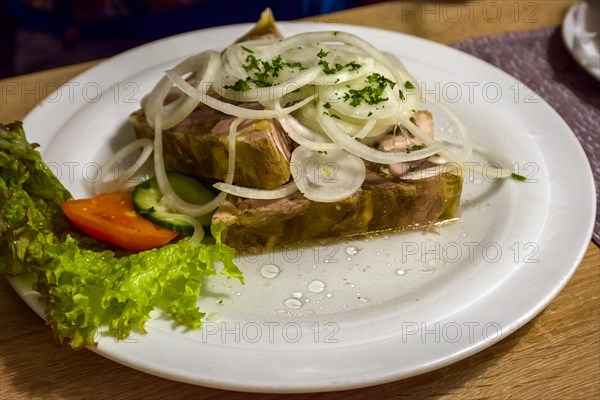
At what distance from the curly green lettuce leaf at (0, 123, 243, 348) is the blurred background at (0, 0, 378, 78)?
2.99 metres

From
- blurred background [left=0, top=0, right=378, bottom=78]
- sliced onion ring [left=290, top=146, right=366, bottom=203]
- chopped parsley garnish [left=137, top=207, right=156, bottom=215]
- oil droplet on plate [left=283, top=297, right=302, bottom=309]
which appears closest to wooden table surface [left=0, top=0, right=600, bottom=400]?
oil droplet on plate [left=283, top=297, right=302, bottom=309]

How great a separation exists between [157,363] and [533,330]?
4.46 ft

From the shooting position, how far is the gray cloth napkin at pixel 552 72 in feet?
11.4

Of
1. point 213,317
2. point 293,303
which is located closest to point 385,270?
point 293,303

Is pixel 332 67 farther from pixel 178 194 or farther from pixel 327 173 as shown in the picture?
pixel 178 194

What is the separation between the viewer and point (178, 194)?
9.56 feet

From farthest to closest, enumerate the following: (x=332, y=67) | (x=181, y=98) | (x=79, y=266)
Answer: (x=181, y=98)
(x=332, y=67)
(x=79, y=266)

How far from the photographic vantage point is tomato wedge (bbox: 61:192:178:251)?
8.45 ft

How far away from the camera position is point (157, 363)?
204 cm

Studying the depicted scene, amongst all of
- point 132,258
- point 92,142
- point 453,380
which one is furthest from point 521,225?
point 92,142

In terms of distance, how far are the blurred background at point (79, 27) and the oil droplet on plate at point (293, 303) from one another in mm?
3632

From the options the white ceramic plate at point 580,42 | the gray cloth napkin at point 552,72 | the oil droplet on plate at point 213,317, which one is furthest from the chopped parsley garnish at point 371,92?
the white ceramic plate at point 580,42

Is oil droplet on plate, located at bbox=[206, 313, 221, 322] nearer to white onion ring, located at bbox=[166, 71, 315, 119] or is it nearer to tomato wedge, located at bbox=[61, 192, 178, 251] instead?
tomato wedge, located at bbox=[61, 192, 178, 251]

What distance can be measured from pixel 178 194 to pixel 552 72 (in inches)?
90.0
